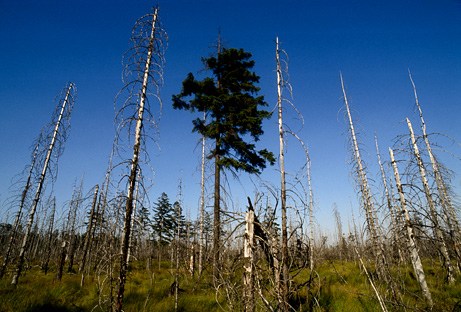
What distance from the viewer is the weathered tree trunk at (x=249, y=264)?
3678 mm

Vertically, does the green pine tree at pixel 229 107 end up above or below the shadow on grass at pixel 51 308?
above

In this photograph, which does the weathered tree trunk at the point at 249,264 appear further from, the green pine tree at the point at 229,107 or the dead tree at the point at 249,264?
the green pine tree at the point at 229,107

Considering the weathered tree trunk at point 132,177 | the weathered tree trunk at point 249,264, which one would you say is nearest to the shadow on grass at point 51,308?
the weathered tree trunk at point 132,177

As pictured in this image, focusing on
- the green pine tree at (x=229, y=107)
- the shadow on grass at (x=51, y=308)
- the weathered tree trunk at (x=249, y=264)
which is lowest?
the shadow on grass at (x=51, y=308)

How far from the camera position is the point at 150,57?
23.1 ft

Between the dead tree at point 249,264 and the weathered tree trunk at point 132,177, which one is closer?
the dead tree at point 249,264

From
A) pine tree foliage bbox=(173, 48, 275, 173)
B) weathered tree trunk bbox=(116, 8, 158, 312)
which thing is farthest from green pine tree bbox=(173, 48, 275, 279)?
weathered tree trunk bbox=(116, 8, 158, 312)

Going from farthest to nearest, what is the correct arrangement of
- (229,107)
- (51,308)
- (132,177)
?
(229,107), (51,308), (132,177)

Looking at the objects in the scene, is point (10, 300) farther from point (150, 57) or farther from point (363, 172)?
point (363, 172)

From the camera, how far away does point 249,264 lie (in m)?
3.95

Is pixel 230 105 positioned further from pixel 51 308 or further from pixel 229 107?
pixel 51 308

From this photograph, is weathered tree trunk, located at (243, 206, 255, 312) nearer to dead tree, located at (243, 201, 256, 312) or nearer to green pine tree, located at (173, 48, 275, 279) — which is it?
dead tree, located at (243, 201, 256, 312)

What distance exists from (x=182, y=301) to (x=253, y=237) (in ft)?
19.4

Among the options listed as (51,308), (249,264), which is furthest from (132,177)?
(51,308)
